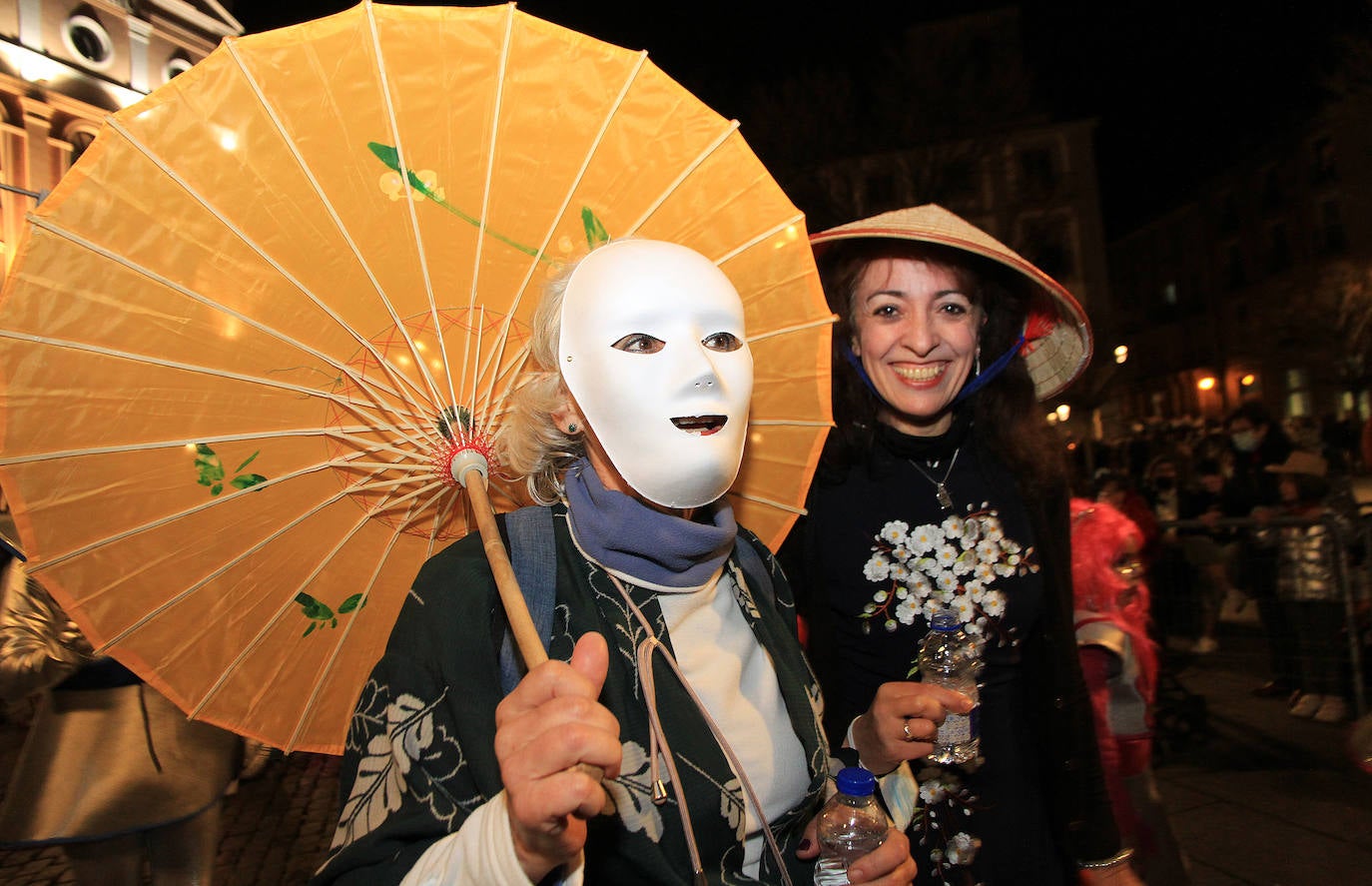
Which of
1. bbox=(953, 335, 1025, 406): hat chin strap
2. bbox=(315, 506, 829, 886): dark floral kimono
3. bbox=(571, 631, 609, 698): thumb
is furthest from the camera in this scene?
bbox=(953, 335, 1025, 406): hat chin strap

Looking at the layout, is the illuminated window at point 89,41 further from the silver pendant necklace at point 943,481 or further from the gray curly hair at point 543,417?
the silver pendant necklace at point 943,481

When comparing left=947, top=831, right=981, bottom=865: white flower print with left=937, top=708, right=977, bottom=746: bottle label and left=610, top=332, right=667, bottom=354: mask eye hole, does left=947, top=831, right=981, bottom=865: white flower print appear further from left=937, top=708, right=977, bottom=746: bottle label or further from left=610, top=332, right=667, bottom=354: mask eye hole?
left=610, top=332, right=667, bottom=354: mask eye hole

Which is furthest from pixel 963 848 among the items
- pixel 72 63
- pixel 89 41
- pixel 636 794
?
pixel 89 41

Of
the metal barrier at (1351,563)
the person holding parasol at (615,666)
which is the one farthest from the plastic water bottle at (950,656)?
the metal barrier at (1351,563)

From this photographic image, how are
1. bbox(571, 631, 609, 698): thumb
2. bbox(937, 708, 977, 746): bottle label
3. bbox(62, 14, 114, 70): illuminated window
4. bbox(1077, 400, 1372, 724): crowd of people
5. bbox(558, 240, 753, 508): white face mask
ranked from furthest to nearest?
1. bbox(62, 14, 114, 70): illuminated window
2. bbox(1077, 400, 1372, 724): crowd of people
3. bbox(937, 708, 977, 746): bottle label
4. bbox(558, 240, 753, 508): white face mask
5. bbox(571, 631, 609, 698): thumb

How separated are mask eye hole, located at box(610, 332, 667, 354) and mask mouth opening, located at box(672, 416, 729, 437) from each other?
5.5 inches

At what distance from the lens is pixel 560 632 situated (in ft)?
4.58

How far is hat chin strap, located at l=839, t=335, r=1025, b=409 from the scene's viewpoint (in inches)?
96.0

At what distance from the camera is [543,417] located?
1.64 metres

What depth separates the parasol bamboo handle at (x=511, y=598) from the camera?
1.18 m

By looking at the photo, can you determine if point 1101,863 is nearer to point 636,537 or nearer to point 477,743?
point 636,537

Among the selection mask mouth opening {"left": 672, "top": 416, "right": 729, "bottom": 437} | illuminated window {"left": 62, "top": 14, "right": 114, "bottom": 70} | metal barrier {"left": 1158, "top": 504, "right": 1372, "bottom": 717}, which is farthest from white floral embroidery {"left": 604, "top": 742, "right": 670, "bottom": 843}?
illuminated window {"left": 62, "top": 14, "right": 114, "bottom": 70}

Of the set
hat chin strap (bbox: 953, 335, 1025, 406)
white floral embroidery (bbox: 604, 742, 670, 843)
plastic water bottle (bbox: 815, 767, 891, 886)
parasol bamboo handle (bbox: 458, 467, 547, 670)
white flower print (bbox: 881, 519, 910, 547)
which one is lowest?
plastic water bottle (bbox: 815, 767, 891, 886)

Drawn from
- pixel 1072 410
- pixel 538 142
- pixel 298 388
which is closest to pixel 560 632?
pixel 298 388
